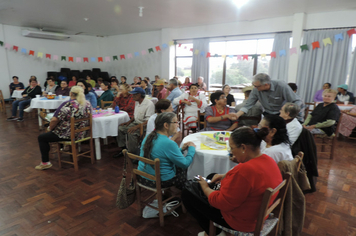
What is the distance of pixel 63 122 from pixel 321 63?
6.90 metres

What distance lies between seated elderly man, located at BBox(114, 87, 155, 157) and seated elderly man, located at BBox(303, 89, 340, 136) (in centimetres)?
272

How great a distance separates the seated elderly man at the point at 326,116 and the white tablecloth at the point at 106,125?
322 cm

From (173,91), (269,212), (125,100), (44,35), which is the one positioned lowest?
(269,212)

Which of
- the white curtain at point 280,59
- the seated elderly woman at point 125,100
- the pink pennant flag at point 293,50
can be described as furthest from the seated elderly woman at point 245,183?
the white curtain at point 280,59

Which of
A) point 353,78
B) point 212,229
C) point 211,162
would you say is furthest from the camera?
point 353,78

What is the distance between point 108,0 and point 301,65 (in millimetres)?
5786

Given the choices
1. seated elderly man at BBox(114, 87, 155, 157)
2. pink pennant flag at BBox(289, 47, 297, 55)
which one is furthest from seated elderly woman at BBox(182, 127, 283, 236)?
pink pennant flag at BBox(289, 47, 297, 55)

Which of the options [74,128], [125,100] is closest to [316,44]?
[125,100]

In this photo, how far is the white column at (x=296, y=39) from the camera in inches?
246

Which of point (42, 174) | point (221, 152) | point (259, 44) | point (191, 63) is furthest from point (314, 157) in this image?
point (191, 63)

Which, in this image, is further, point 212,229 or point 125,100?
point 125,100

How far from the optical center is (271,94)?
10.2 feet

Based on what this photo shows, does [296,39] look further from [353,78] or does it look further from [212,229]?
[212,229]

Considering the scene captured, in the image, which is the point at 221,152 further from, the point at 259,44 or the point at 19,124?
the point at 259,44
